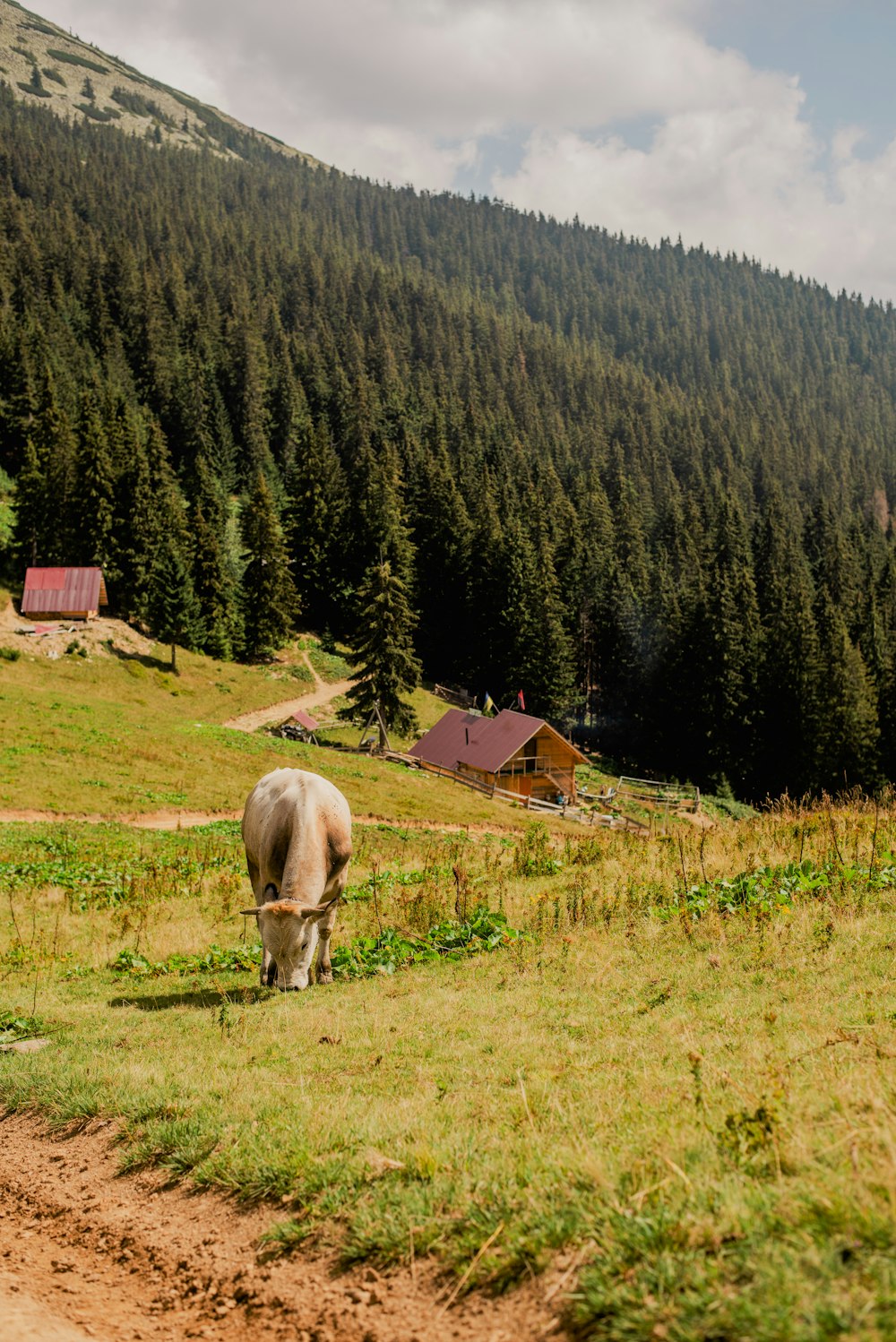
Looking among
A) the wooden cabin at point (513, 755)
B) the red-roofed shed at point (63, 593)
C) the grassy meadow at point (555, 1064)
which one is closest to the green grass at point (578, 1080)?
the grassy meadow at point (555, 1064)

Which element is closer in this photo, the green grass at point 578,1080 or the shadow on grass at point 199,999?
the green grass at point 578,1080

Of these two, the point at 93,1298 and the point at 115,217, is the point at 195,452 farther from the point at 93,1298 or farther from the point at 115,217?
the point at 93,1298

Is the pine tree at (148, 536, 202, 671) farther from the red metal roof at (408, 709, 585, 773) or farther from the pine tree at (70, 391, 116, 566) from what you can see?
the red metal roof at (408, 709, 585, 773)

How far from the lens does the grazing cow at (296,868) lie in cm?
1107

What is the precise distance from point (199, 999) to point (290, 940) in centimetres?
164

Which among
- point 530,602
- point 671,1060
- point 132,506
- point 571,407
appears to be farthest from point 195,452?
point 671,1060

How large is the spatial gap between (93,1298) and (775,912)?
844cm

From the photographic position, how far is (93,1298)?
16.1 feet

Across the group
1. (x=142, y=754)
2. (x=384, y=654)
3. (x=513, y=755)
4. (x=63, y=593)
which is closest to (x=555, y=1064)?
(x=142, y=754)

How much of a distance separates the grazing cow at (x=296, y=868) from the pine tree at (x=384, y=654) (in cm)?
5078

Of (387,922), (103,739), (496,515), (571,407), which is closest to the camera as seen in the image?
(387,922)

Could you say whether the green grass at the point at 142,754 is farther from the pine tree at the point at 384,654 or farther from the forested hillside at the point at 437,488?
the forested hillside at the point at 437,488

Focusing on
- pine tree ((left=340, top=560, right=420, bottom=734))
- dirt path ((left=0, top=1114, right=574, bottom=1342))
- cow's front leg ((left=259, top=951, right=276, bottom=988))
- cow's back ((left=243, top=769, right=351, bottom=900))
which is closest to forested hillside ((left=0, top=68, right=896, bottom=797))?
pine tree ((left=340, top=560, right=420, bottom=734))

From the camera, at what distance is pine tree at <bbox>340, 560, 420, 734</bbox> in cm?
6397
